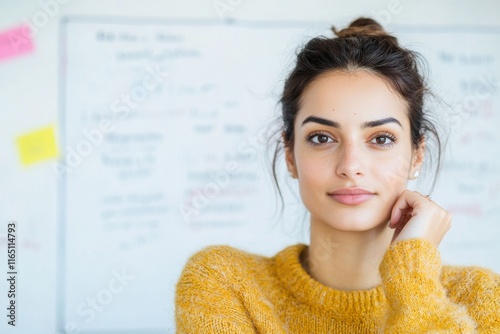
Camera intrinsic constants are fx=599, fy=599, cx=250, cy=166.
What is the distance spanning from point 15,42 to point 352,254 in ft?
5.38

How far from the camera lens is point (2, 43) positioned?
7.69 feet

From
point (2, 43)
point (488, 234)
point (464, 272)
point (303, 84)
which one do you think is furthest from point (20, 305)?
point (488, 234)

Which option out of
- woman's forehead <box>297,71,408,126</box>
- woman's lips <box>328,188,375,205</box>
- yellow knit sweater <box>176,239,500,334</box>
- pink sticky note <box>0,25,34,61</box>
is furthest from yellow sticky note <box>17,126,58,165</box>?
woman's lips <box>328,188,375,205</box>

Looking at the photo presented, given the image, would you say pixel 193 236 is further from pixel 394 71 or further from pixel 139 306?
pixel 394 71

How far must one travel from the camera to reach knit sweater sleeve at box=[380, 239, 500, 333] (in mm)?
1237

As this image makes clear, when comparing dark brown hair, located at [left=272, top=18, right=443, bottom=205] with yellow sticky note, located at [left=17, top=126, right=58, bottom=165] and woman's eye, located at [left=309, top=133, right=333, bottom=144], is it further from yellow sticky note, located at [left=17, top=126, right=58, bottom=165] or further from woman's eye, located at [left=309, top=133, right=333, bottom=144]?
yellow sticky note, located at [left=17, top=126, right=58, bottom=165]

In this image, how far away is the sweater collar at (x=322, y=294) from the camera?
1407 millimetres

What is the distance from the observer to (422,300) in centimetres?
125

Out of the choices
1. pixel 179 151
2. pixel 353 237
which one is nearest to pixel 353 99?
pixel 353 237

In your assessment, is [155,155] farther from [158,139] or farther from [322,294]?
[322,294]

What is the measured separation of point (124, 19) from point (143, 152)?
1.77 ft

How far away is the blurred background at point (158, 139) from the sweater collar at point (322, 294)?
0.83 meters

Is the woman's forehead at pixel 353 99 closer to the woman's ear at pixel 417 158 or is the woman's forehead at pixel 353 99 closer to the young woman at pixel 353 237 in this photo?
the young woman at pixel 353 237

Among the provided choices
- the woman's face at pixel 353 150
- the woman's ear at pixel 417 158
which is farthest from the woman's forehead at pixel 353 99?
the woman's ear at pixel 417 158
